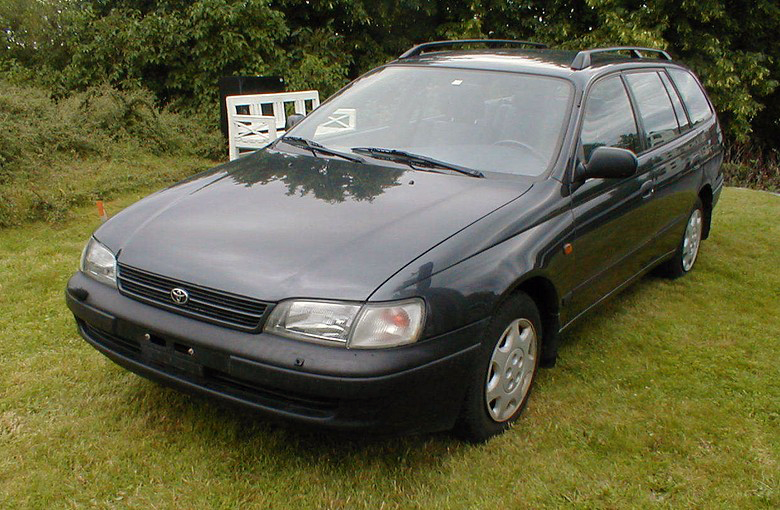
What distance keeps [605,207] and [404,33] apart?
12506mm

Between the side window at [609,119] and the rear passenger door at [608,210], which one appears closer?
the rear passenger door at [608,210]

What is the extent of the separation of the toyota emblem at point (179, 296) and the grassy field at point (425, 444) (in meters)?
0.52

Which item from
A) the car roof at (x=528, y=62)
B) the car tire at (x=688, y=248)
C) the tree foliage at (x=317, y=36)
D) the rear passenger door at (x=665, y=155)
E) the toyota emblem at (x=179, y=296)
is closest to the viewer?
the toyota emblem at (x=179, y=296)

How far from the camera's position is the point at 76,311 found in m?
3.15

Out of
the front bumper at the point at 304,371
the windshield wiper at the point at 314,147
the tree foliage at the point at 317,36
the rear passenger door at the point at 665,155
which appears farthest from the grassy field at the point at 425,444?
the tree foliage at the point at 317,36

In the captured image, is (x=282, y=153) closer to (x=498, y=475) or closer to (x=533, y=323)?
(x=533, y=323)

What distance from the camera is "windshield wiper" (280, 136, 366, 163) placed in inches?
147

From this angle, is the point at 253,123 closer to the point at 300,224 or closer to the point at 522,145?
the point at 522,145

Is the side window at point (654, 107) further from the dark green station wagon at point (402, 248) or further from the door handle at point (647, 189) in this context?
the door handle at point (647, 189)

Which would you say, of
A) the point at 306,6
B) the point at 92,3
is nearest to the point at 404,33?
the point at 306,6

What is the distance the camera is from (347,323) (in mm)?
2551

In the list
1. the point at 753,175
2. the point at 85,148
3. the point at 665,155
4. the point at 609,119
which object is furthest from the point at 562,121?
the point at 753,175

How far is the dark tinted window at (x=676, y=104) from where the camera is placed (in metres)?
5.02

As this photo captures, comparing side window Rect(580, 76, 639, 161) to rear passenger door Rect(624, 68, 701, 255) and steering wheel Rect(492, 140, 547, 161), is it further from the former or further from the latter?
steering wheel Rect(492, 140, 547, 161)
